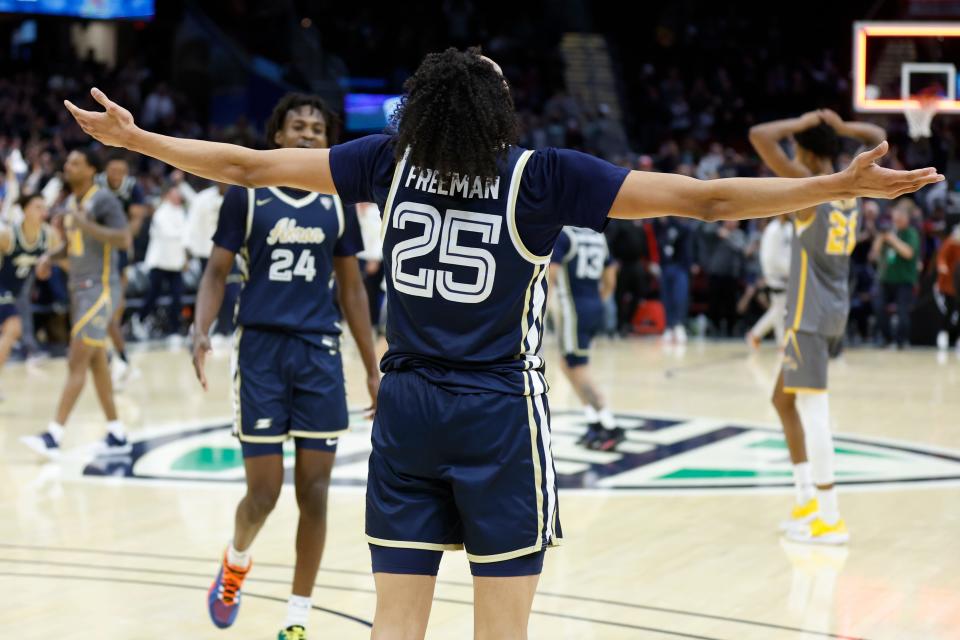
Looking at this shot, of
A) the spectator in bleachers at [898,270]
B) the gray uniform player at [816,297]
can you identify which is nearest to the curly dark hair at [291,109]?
the gray uniform player at [816,297]

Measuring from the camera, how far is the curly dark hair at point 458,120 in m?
2.96

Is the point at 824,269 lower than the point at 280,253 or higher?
lower

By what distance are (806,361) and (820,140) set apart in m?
1.08

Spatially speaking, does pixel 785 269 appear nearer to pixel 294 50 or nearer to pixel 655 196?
pixel 655 196

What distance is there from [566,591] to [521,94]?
833 inches

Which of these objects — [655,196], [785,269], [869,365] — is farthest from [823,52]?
[655,196]

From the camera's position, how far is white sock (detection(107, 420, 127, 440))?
8.85 metres

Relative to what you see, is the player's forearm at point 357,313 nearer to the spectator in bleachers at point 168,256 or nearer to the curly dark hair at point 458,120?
the curly dark hair at point 458,120

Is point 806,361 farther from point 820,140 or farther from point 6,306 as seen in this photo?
point 6,306

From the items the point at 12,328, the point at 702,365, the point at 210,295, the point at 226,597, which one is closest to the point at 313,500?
the point at 226,597

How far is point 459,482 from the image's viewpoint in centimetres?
301

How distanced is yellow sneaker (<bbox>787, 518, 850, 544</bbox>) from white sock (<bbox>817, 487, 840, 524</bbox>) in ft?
0.07

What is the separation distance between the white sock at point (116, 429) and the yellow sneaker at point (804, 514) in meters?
4.51

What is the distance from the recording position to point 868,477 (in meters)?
8.22
